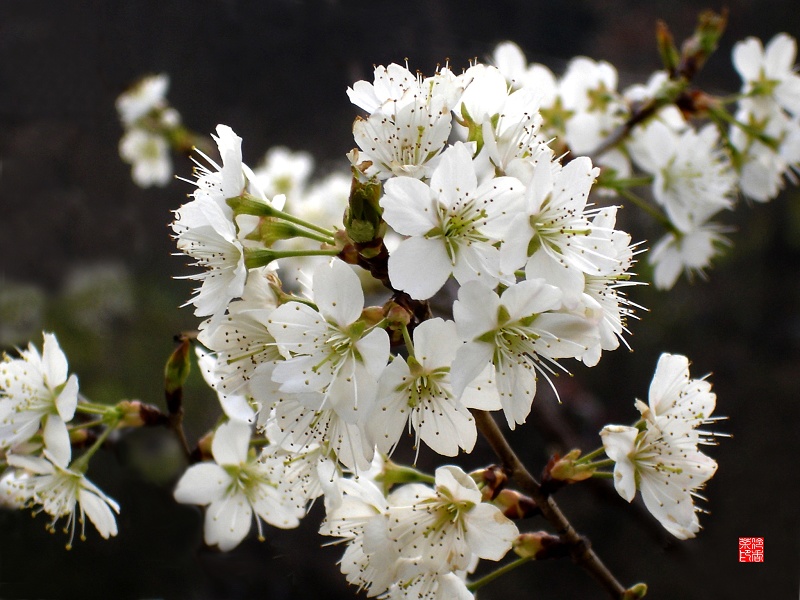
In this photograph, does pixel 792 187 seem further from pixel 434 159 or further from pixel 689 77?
pixel 434 159

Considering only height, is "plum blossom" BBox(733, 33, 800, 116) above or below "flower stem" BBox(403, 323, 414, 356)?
above

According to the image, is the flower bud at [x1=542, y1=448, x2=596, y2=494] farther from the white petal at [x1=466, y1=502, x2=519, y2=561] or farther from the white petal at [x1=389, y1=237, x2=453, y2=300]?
the white petal at [x1=389, y1=237, x2=453, y2=300]

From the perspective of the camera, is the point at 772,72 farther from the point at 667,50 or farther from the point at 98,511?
the point at 98,511

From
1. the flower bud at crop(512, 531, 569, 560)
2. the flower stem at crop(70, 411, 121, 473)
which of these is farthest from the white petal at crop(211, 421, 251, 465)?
the flower bud at crop(512, 531, 569, 560)

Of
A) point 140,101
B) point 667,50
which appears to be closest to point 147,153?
point 140,101

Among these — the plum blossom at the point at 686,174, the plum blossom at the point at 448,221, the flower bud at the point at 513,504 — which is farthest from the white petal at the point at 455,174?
the plum blossom at the point at 686,174
